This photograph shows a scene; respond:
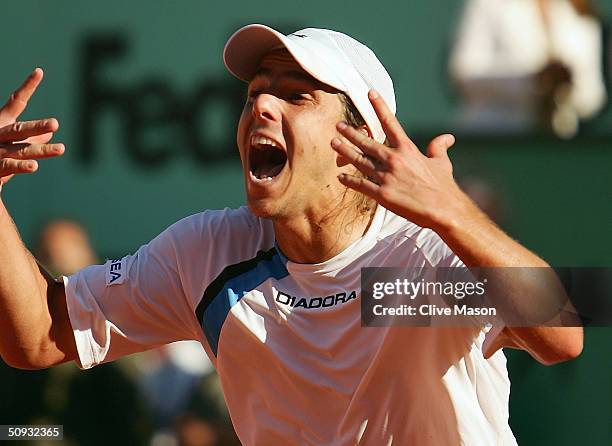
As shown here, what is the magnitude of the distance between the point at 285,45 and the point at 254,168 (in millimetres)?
379

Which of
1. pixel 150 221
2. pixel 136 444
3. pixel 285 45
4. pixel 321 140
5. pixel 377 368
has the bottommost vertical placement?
pixel 136 444

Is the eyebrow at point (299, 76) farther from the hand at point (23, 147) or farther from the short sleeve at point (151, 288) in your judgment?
the hand at point (23, 147)

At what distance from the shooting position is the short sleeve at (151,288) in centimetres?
352

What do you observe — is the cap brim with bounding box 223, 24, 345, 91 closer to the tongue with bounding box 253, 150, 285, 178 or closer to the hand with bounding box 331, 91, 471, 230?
the tongue with bounding box 253, 150, 285, 178

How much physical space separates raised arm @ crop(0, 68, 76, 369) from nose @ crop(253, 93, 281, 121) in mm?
578

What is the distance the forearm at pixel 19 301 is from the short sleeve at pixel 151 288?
99 millimetres

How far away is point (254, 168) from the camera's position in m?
3.51

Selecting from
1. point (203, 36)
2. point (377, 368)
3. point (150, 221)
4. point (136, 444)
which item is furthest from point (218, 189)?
point (377, 368)

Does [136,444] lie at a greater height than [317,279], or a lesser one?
lesser

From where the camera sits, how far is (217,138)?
661 centimetres

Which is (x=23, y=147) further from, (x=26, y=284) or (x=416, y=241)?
(x=416, y=241)

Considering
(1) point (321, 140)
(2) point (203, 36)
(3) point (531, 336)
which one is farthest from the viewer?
(2) point (203, 36)

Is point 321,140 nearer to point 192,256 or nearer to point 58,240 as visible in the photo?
point 192,256

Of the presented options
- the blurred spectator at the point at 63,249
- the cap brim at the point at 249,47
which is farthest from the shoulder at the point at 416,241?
the blurred spectator at the point at 63,249
